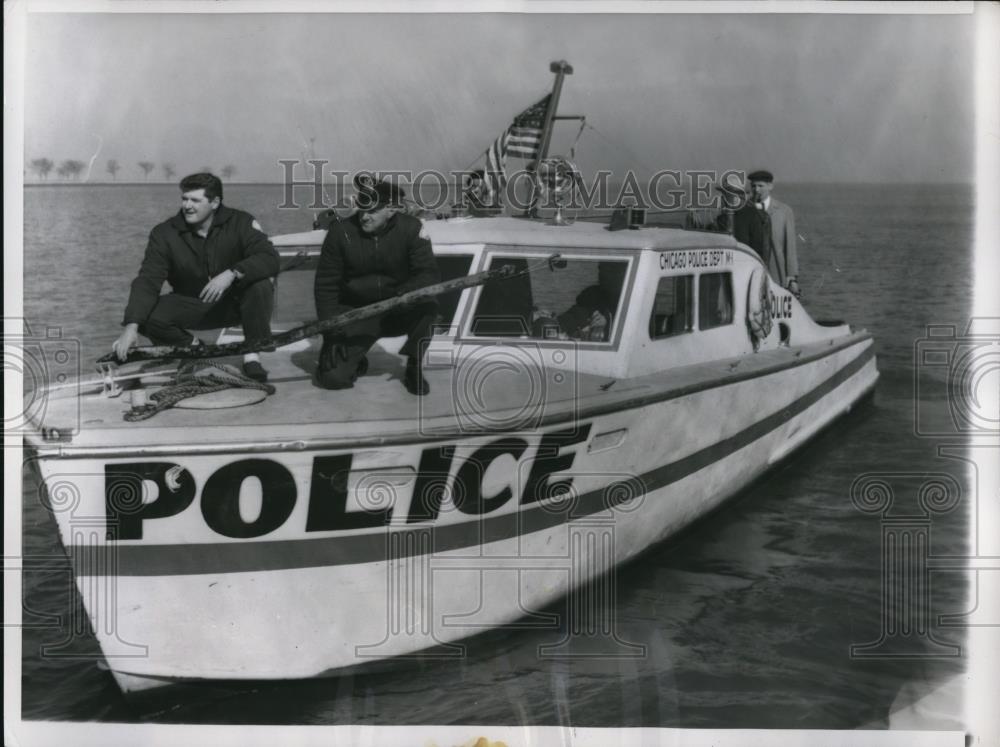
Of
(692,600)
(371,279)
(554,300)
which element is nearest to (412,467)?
(371,279)

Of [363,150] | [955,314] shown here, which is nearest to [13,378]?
[363,150]

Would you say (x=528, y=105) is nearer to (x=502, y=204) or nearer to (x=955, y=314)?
(x=502, y=204)

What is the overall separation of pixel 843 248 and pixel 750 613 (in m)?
1.49

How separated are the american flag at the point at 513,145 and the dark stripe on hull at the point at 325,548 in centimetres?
142

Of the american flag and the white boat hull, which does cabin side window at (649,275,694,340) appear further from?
the american flag

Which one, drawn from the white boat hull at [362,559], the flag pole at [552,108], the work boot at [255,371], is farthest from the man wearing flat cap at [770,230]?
the work boot at [255,371]

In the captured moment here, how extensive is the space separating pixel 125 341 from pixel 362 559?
105 cm

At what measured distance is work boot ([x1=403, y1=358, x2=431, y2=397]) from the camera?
3.32m

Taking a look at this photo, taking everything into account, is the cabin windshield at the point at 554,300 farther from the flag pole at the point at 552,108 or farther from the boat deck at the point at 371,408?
the flag pole at the point at 552,108

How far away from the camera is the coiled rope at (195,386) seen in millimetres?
3107

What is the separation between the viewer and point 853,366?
14.9 feet

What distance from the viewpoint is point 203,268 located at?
3381 millimetres

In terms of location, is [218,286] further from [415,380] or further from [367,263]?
[415,380]

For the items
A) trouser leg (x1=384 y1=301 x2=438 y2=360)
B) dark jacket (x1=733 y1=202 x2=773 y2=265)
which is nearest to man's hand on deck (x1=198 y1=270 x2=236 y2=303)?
trouser leg (x1=384 y1=301 x2=438 y2=360)
